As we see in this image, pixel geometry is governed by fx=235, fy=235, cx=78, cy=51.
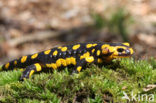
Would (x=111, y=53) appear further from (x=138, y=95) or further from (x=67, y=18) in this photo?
(x=67, y=18)

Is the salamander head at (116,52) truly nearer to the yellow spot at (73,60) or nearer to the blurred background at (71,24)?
the yellow spot at (73,60)

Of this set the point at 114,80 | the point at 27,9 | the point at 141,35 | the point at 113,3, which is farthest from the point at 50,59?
the point at 27,9

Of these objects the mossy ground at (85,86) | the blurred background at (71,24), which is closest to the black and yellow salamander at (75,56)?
the mossy ground at (85,86)

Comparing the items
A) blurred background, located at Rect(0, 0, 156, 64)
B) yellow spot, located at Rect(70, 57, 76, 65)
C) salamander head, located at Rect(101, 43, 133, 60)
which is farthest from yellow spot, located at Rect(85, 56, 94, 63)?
blurred background, located at Rect(0, 0, 156, 64)

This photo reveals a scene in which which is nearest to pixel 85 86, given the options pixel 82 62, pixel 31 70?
pixel 82 62

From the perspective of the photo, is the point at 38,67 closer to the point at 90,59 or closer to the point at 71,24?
the point at 90,59

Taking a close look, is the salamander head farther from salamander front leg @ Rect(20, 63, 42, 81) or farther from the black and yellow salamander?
salamander front leg @ Rect(20, 63, 42, 81)

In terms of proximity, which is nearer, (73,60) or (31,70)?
(31,70)
